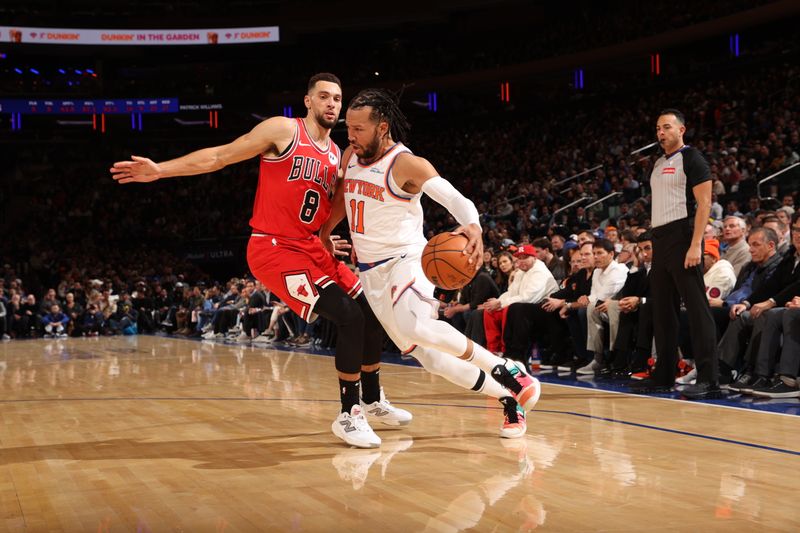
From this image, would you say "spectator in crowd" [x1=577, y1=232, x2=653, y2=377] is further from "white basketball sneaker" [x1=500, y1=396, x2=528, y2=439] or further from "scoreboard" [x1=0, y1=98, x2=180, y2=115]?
"scoreboard" [x1=0, y1=98, x2=180, y2=115]

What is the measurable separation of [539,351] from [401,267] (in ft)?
16.1

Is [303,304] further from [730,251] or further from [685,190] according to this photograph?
[730,251]

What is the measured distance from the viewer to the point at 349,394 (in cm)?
440

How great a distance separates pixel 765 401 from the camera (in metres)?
5.49

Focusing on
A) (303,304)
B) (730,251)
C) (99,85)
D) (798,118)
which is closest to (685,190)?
(730,251)

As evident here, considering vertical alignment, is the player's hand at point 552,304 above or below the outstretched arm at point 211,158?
below

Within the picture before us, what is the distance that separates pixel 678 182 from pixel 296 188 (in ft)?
9.37

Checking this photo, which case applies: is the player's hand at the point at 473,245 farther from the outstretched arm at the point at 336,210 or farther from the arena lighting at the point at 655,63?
the arena lighting at the point at 655,63

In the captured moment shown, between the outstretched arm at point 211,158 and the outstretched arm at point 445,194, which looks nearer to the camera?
the outstretched arm at point 445,194

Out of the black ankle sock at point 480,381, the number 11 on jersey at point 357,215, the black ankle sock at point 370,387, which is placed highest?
the number 11 on jersey at point 357,215

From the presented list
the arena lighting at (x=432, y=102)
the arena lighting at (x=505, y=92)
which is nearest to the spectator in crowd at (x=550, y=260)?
the arena lighting at (x=505, y=92)

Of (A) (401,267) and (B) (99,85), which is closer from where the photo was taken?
(A) (401,267)

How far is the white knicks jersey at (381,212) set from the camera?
4.36m

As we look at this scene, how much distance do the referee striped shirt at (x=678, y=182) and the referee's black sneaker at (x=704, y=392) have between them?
3.94ft
